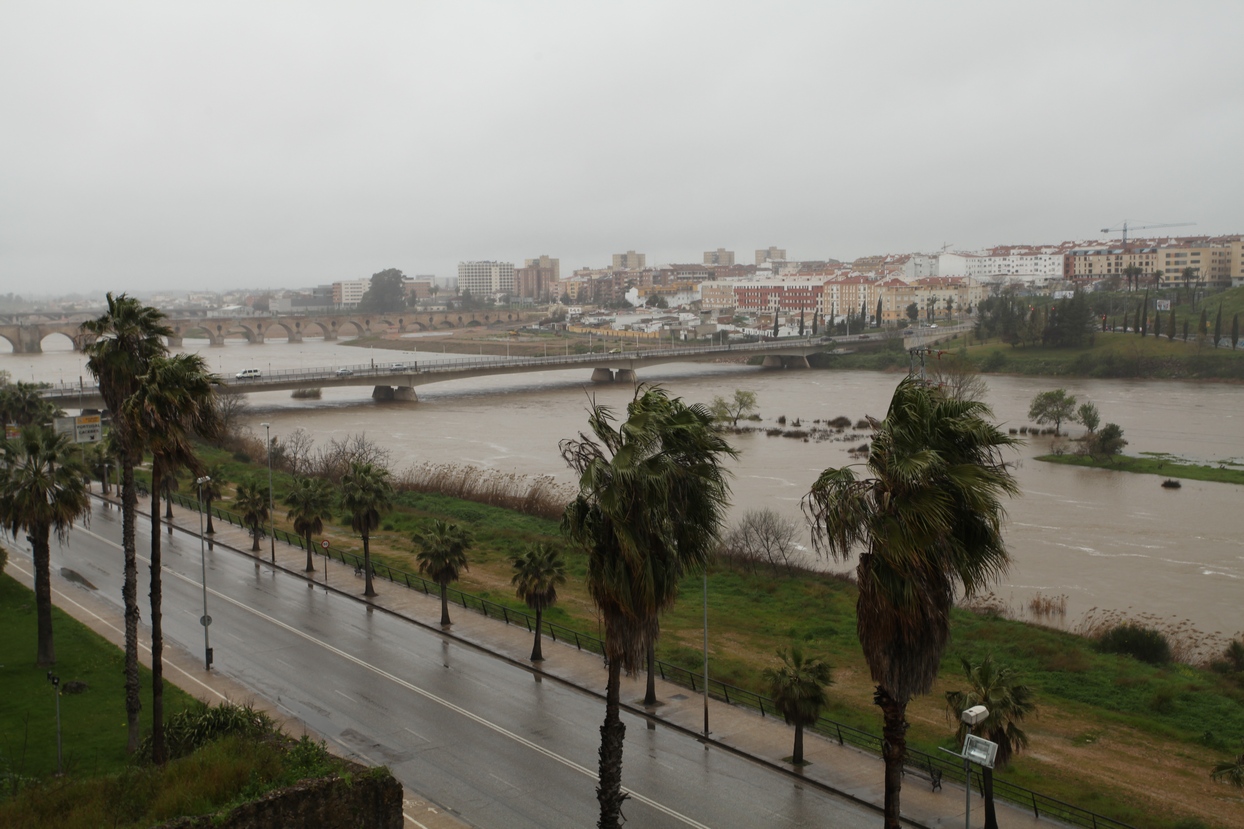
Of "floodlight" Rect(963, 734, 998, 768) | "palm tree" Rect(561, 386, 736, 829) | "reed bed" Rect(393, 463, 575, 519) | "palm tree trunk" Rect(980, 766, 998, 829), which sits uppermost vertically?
"palm tree" Rect(561, 386, 736, 829)

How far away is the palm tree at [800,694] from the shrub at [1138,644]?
30.4ft

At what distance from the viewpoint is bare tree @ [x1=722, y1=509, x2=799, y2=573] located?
93.7ft

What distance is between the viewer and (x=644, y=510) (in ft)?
31.7

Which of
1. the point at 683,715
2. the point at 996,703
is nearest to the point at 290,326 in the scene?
the point at 683,715

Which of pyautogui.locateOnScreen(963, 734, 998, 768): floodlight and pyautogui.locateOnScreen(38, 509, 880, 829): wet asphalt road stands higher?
pyautogui.locateOnScreen(963, 734, 998, 768): floodlight

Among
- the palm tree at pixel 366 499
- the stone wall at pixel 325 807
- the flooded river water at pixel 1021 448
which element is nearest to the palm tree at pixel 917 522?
the stone wall at pixel 325 807

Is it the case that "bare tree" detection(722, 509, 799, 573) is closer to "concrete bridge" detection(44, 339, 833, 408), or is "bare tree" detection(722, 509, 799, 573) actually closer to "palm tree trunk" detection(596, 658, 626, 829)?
"palm tree trunk" detection(596, 658, 626, 829)

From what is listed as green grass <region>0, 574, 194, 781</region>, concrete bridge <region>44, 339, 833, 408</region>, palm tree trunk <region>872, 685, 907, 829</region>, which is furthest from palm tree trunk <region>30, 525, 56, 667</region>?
concrete bridge <region>44, 339, 833, 408</region>

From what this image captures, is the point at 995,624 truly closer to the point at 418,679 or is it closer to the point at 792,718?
the point at 792,718

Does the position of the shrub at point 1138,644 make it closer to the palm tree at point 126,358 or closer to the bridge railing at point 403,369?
the palm tree at point 126,358

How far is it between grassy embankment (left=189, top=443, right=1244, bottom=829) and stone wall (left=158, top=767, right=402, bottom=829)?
290 inches

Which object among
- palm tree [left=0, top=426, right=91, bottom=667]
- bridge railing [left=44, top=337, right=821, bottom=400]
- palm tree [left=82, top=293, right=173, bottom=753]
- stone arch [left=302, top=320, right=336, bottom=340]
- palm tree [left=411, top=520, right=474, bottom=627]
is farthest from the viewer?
stone arch [left=302, top=320, right=336, bottom=340]

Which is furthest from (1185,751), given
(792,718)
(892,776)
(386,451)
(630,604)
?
(386,451)

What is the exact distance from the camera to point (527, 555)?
19922mm
